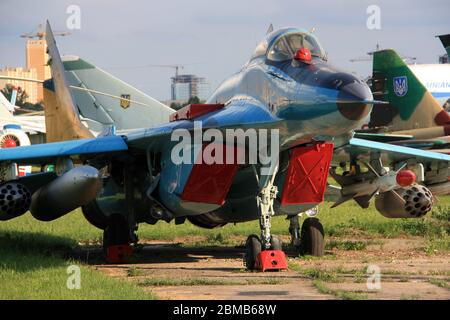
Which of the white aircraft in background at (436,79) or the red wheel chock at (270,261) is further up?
the white aircraft in background at (436,79)

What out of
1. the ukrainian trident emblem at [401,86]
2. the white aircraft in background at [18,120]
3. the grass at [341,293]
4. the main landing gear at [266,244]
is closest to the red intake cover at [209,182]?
the main landing gear at [266,244]

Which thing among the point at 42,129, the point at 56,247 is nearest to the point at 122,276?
the point at 56,247

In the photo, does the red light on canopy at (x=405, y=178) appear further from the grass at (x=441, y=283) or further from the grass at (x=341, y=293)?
the grass at (x=341, y=293)

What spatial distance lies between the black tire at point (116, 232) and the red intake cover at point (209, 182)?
192 cm

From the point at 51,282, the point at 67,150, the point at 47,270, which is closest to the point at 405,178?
the point at 67,150

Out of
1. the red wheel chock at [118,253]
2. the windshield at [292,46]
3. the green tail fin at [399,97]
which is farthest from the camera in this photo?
the green tail fin at [399,97]

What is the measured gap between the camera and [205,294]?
996 centimetres

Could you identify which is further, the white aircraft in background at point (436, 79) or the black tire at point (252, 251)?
the white aircraft in background at point (436, 79)

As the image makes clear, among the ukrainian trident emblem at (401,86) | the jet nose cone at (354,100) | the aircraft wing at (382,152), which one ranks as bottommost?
the aircraft wing at (382,152)

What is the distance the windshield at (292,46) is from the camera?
11.9 m

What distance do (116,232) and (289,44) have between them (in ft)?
15.0

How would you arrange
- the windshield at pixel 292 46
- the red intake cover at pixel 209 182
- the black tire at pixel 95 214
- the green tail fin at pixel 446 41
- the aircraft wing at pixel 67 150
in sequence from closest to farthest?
the windshield at pixel 292 46, the red intake cover at pixel 209 182, the aircraft wing at pixel 67 150, the black tire at pixel 95 214, the green tail fin at pixel 446 41

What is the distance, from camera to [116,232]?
14586 mm
